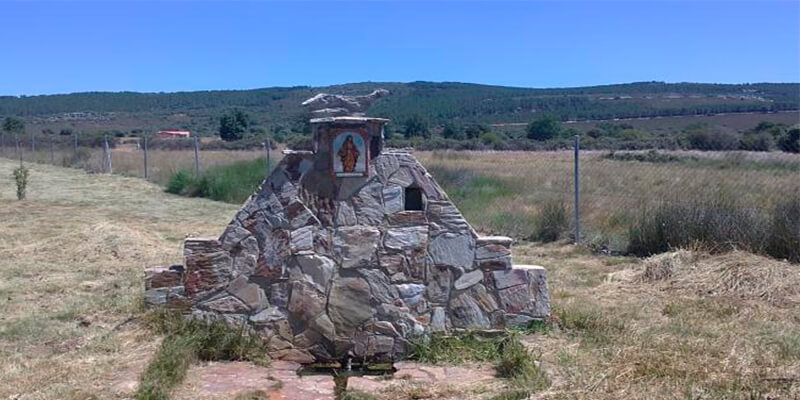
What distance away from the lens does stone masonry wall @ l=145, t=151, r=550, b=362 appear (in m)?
5.99

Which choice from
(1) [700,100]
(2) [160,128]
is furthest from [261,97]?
(1) [700,100]

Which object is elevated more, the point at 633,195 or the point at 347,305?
the point at 633,195

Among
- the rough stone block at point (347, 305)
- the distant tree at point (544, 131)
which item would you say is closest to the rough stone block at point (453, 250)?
the rough stone block at point (347, 305)

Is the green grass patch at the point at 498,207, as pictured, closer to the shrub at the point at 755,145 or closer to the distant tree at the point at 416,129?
the shrub at the point at 755,145

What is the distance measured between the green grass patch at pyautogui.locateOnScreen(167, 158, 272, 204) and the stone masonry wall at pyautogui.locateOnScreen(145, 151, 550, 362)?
11.5 m

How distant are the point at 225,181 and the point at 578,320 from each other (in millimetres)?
13338

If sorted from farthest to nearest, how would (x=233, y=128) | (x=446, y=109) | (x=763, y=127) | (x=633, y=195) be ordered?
(x=446, y=109) → (x=233, y=128) → (x=763, y=127) → (x=633, y=195)

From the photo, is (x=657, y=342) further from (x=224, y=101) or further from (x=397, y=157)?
(x=224, y=101)

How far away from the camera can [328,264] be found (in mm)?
5992

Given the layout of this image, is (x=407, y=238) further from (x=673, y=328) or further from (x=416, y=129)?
(x=416, y=129)

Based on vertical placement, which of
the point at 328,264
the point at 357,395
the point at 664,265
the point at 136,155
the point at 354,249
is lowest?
the point at 357,395

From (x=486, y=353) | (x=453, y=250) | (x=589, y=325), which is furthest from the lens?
(x=589, y=325)

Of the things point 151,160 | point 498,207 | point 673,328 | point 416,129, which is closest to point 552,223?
point 498,207

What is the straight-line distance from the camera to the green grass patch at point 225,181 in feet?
58.8
